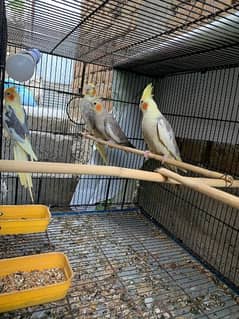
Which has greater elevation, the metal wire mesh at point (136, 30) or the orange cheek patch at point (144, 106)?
the metal wire mesh at point (136, 30)

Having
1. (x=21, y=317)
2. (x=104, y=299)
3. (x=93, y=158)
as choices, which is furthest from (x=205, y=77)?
(x=21, y=317)

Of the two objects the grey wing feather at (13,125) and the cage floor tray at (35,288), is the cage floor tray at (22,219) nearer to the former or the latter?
the cage floor tray at (35,288)

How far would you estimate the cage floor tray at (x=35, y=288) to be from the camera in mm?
990

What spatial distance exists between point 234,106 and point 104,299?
57.1 inches

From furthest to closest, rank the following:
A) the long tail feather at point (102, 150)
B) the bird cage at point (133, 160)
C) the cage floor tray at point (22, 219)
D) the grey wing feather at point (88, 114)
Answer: the long tail feather at point (102, 150) → the grey wing feather at point (88, 114) → the cage floor tray at point (22, 219) → the bird cage at point (133, 160)

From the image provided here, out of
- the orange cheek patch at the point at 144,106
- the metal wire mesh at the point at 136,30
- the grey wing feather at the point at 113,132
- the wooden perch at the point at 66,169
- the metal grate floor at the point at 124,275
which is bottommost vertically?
the metal grate floor at the point at 124,275

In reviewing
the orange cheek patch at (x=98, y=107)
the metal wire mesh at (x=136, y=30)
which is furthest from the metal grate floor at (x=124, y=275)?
the metal wire mesh at (x=136, y=30)

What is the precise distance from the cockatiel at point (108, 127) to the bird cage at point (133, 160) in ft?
0.35

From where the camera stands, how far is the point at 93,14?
1.19 meters

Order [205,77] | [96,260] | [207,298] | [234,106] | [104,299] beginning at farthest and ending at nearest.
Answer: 1. [205,77]
2. [234,106]
3. [96,260]
4. [207,298]
5. [104,299]

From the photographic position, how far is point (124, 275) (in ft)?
4.98

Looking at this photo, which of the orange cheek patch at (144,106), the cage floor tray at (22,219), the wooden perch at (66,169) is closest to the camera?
the wooden perch at (66,169)

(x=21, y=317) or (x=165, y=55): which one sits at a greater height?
(x=165, y=55)

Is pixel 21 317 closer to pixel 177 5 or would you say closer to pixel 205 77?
pixel 177 5
